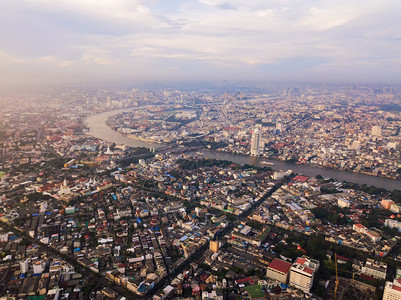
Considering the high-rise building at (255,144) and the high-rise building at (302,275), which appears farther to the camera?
the high-rise building at (255,144)

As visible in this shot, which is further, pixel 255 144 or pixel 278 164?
pixel 255 144

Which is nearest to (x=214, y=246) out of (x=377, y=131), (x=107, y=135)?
(x=107, y=135)

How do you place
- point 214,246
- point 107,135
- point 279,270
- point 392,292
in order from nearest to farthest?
1. point 392,292
2. point 279,270
3. point 214,246
4. point 107,135

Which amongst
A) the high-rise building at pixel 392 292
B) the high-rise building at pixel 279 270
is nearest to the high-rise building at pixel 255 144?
the high-rise building at pixel 279 270

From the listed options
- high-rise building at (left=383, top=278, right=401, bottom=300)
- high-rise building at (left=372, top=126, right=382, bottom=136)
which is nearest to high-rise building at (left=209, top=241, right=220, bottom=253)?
high-rise building at (left=383, top=278, right=401, bottom=300)

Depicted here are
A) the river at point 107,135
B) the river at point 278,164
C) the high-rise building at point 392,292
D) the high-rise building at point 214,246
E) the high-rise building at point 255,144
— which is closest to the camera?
the high-rise building at point 392,292

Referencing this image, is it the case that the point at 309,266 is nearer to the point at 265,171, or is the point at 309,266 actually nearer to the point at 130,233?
the point at 130,233

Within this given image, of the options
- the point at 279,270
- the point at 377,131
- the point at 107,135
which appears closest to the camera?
the point at 279,270

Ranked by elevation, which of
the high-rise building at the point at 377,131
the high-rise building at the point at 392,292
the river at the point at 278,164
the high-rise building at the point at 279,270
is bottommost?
the river at the point at 278,164

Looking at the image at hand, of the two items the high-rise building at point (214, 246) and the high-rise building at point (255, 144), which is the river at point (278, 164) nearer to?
the high-rise building at point (255, 144)

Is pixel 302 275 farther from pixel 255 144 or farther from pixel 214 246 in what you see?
pixel 255 144

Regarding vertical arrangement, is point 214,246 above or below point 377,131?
below
